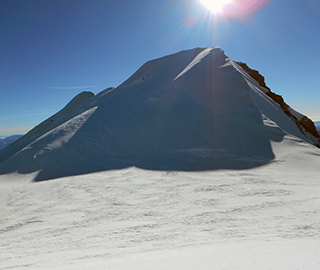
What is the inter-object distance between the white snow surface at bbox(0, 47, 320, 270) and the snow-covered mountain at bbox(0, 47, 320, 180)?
0.26ft

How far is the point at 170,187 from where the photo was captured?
23.3 ft

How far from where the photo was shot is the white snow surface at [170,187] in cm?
327

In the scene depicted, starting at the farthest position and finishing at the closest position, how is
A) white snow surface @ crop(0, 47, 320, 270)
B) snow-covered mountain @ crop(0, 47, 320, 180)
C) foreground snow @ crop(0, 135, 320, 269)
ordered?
snow-covered mountain @ crop(0, 47, 320, 180)
white snow surface @ crop(0, 47, 320, 270)
foreground snow @ crop(0, 135, 320, 269)

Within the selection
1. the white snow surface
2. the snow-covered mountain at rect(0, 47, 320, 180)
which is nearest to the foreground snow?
the white snow surface

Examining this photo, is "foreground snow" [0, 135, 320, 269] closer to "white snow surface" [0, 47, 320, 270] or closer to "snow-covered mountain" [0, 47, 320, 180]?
"white snow surface" [0, 47, 320, 270]

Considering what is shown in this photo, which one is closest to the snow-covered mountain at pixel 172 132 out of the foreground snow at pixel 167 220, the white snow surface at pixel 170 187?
the white snow surface at pixel 170 187

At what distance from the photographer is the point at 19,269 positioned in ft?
10.3

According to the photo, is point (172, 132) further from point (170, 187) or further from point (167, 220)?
point (167, 220)

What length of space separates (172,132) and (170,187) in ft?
17.5

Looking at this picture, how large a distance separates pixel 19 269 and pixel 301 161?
10097 millimetres

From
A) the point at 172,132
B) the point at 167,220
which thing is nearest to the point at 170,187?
the point at 167,220

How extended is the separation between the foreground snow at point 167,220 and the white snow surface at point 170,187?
3 cm

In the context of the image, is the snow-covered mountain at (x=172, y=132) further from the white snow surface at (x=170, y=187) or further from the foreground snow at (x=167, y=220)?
the foreground snow at (x=167, y=220)

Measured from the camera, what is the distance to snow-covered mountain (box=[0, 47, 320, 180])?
10.1 meters
